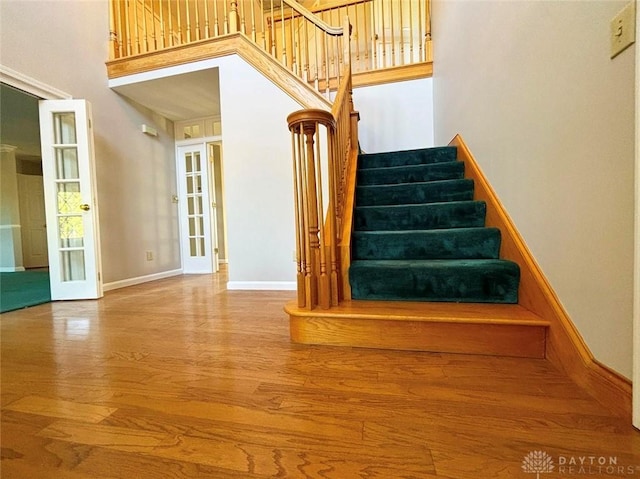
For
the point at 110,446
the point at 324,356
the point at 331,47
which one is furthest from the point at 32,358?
the point at 331,47

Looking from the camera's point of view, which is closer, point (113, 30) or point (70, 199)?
point (70, 199)

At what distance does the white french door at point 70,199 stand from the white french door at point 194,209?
1.55 meters

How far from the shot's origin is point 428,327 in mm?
1235

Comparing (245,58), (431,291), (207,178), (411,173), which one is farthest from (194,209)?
(431,291)

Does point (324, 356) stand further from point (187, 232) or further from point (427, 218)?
point (187, 232)

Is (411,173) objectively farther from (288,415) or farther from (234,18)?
(234,18)

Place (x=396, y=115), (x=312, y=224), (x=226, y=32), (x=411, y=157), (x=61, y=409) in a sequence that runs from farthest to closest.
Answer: (x=396, y=115) < (x=226, y=32) < (x=411, y=157) < (x=312, y=224) < (x=61, y=409)

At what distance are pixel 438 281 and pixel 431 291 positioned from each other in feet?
0.21

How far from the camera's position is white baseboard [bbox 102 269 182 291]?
3.05m

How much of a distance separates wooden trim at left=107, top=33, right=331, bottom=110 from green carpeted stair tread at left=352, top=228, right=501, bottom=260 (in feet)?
5.44

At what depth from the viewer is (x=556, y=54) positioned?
3.57ft

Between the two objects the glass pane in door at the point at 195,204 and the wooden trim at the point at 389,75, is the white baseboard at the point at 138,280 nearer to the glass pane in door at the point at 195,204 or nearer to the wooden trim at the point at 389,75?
the glass pane in door at the point at 195,204

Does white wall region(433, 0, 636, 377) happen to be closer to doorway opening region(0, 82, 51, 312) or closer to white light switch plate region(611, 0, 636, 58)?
white light switch plate region(611, 0, 636, 58)

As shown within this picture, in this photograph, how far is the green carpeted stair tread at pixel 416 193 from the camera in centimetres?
207
